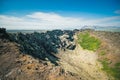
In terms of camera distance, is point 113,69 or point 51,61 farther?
point 51,61

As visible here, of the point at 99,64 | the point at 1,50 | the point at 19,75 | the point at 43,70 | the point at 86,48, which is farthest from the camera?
the point at 86,48

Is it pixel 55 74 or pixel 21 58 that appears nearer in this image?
pixel 55 74

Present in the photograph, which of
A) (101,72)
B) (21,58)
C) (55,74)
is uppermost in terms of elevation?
(21,58)

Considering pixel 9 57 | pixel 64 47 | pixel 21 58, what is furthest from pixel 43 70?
pixel 64 47

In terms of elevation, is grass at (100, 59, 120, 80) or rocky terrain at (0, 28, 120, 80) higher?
rocky terrain at (0, 28, 120, 80)

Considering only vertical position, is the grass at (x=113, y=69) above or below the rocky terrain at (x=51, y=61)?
below

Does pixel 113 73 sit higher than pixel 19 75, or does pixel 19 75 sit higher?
pixel 19 75

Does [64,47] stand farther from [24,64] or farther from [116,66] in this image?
[24,64]

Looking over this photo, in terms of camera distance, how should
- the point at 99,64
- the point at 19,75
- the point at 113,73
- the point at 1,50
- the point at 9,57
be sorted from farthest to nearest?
the point at 99,64 → the point at 113,73 → the point at 1,50 → the point at 9,57 → the point at 19,75
